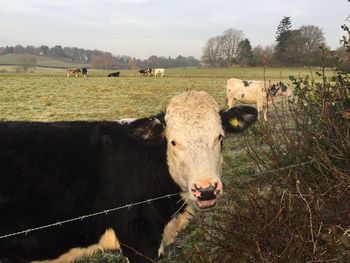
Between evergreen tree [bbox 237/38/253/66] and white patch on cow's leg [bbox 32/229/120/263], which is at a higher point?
evergreen tree [bbox 237/38/253/66]

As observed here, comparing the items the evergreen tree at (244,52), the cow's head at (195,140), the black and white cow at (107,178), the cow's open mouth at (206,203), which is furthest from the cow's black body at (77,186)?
the evergreen tree at (244,52)

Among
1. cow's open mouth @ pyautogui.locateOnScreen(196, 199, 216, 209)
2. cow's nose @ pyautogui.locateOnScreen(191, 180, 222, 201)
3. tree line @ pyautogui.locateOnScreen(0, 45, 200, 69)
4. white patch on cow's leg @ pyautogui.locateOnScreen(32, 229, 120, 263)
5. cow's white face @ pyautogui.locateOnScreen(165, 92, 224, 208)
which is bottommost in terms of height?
white patch on cow's leg @ pyautogui.locateOnScreen(32, 229, 120, 263)

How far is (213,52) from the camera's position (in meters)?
84.2

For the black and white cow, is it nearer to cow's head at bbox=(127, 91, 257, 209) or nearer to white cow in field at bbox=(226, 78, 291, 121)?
cow's head at bbox=(127, 91, 257, 209)

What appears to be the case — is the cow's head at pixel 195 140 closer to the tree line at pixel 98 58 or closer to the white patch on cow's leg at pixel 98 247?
the white patch on cow's leg at pixel 98 247

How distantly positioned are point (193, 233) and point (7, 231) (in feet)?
8.09

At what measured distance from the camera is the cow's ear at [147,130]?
3.55m

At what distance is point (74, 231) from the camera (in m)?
3.22

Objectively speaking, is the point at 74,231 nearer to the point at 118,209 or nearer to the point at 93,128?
the point at 118,209

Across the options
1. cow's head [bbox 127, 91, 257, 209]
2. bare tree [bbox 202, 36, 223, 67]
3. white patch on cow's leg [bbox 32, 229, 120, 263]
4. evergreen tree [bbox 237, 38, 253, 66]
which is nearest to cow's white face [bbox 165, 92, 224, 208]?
cow's head [bbox 127, 91, 257, 209]

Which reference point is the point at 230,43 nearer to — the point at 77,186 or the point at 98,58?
the point at 98,58

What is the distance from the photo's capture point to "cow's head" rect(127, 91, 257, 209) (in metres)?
3.01

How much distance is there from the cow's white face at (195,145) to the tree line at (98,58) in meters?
92.5

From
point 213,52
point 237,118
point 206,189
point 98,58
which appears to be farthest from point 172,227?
point 98,58
